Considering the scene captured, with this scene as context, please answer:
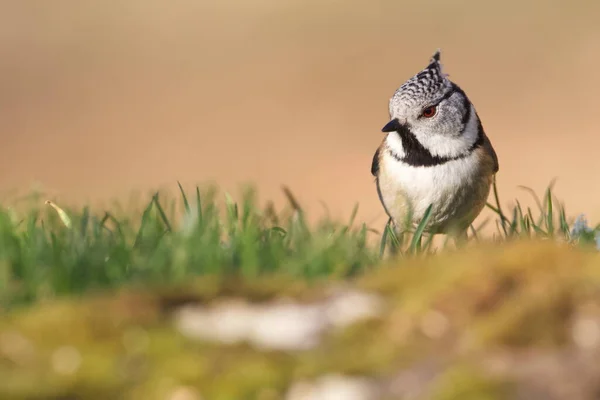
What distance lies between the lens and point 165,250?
3271mm

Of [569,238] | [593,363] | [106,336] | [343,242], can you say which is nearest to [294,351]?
[106,336]

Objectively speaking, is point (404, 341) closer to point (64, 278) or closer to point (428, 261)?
point (428, 261)

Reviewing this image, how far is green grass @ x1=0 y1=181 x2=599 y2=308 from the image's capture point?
308cm

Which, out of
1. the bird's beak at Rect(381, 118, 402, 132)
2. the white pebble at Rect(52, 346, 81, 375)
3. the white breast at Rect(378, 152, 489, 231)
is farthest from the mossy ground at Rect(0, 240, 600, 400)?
the bird's beak at Rect(381, 118, 402, 132)

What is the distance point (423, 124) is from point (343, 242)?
8.62ft

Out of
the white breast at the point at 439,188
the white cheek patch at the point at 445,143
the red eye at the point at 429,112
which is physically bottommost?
the white breast at the point at 439,188

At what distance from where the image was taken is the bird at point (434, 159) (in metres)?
5.82

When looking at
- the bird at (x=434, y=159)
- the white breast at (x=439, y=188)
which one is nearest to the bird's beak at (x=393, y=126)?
the bird at (x=434, y=159)

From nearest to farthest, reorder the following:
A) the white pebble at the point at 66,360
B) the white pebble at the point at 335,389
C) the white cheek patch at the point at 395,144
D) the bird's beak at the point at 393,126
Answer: the white pebble at the point at 335,389
the white pebble at the point at 66,360
the bird's beak at the point at 393,126
the white cheek patch at the point at 395,144

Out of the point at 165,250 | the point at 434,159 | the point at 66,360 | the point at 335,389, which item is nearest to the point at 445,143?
the point at 434,159

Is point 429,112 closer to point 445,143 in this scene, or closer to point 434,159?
point 445,143

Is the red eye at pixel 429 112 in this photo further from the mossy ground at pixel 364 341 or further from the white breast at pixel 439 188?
the mossy ground at pixel 364 341

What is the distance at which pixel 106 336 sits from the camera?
7.94ft

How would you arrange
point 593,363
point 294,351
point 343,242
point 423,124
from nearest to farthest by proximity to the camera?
point 593,363 < point 294,351 < point 343,242 < point 423,124
